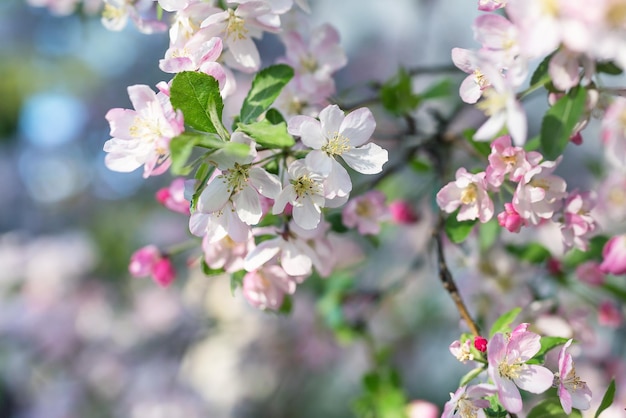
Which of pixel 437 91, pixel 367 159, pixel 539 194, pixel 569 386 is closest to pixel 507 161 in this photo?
pixel 539 194

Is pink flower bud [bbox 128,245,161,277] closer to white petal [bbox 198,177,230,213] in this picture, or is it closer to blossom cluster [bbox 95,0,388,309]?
blossom cluster [bbox 95,0,388,309]

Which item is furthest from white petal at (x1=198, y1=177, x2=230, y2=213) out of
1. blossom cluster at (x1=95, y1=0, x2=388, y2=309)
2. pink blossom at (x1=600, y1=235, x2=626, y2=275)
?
pink blossom at (x1=600, y1=235, x2=626, y2=275)

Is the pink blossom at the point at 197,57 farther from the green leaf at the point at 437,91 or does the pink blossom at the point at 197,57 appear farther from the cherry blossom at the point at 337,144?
the green leaf at the point at 437,91

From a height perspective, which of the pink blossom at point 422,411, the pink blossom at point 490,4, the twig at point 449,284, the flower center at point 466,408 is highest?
the pink blossom at point 490,4

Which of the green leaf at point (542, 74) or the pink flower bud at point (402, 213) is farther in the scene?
the pink flower bud at point (402, 213)

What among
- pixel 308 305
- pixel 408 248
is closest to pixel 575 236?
pixel 308 305

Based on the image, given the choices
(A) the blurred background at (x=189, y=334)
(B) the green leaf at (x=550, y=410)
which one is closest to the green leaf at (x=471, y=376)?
(B) the green leaf at (x=550, y=410)
